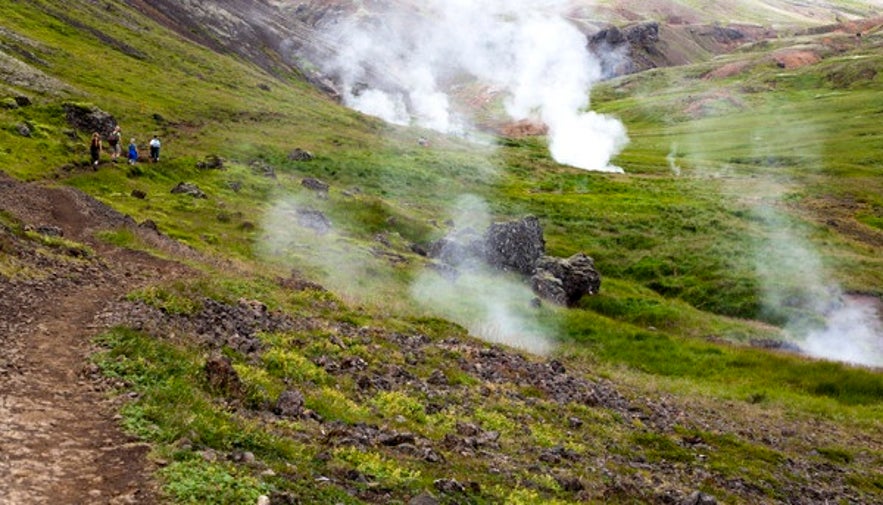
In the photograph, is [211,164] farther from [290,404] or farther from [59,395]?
[59,395]

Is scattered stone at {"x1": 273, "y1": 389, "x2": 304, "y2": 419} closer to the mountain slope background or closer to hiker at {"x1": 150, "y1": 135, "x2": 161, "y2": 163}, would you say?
the mountain slope background

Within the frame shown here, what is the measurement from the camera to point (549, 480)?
17.0 meters

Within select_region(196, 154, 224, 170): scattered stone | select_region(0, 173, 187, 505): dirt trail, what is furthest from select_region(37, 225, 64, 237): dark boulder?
Answer: select_region(196, 154, 224, 170): scattered stone

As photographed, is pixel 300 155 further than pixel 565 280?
Yes

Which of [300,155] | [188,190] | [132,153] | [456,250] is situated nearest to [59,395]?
[456,250]

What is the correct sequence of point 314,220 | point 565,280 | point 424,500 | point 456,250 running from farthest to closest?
1. point 456,250
2. point 314,220
3. point 565,280
4. point 424,500

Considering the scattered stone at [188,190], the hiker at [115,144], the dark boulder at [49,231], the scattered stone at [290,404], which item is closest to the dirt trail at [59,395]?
the dark boulder at [49,231]

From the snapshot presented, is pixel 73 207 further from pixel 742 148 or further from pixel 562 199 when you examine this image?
pixel 742 148

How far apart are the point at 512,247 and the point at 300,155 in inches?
1435

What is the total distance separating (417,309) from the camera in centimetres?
4006

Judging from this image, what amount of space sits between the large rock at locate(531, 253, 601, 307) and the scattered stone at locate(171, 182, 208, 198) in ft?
93.0

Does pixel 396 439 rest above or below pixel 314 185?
below

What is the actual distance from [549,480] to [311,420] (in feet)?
21.1

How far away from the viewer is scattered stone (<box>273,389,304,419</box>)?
1670cm
